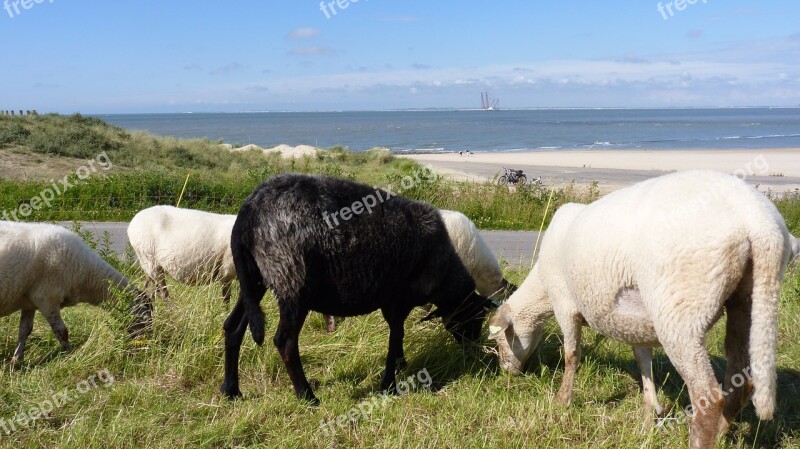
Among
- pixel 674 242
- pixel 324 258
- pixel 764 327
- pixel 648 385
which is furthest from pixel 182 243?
pixel 764 327

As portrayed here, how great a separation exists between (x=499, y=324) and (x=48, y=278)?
4.14 metres

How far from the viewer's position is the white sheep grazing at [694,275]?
11.4 feet

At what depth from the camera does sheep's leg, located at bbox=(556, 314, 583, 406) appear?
480cm

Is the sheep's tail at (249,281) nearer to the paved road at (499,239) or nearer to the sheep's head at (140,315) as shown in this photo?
the sheep's head at (140,315)

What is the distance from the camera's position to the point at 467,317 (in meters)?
6.09

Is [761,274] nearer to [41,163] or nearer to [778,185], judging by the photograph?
[41,163]

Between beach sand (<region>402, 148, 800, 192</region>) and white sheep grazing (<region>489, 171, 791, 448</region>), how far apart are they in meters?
25.0

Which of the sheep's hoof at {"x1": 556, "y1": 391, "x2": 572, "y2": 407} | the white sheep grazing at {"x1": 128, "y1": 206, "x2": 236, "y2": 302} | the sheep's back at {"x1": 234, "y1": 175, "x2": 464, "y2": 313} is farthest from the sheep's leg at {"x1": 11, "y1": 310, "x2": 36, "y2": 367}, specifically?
the sheep's hoof at {"x1": 556, "y1": 391, "x2": 572, "y2": 407}

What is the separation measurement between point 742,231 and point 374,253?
103 inches

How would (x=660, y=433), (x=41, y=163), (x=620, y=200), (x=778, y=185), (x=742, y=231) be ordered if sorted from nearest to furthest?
(x=742, y=231) → (x=620, y=200) → (x=660, y=433) → (x=41, y=163) → (x=778, y=185)

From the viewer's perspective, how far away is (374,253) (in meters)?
5.20

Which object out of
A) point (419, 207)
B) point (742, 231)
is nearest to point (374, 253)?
point (419, 207)

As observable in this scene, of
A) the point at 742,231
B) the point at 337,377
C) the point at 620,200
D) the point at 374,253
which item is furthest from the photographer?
the point at 337,377

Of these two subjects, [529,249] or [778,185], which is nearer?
[529,249]
